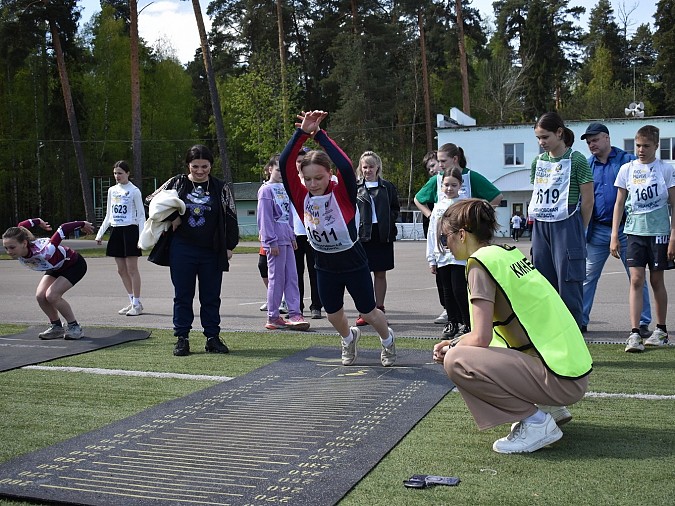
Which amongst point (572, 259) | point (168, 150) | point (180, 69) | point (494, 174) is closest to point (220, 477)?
point (572, 259)

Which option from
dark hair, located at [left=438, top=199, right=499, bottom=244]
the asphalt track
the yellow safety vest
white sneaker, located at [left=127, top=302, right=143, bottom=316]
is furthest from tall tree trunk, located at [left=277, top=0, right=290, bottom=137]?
the yellow safety vest

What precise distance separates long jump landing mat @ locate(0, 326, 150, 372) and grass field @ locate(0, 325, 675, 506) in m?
Result: 0.29

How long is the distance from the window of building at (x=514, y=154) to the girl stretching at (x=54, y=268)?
43694 millimetres

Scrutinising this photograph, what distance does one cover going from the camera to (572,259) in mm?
6684

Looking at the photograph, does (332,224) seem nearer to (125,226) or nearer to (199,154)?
(199,154)

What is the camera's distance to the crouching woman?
422cm

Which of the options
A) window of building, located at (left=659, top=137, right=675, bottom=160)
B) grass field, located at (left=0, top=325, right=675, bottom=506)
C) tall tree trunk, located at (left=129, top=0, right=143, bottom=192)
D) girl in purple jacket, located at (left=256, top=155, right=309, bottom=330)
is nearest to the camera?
grass field, located at (left=0, top=325, right=675, bottom=506)

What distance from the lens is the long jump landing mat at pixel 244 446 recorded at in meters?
3.82

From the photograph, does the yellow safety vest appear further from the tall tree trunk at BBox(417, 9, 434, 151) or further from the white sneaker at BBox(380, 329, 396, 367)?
the tall tree trunk at BBox(417, 9, 434, 151)

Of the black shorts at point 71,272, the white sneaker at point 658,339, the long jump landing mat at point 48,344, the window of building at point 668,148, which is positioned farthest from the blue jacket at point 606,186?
the window of building at point 668,148

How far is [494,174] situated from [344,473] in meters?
47.7

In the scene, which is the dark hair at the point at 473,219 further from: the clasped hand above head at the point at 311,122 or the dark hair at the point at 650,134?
the dark hair at the point at 650,134

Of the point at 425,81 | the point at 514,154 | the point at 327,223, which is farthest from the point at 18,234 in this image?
the point at 425,81

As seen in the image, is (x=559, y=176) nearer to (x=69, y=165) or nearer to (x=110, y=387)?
(x=110, y=387)
